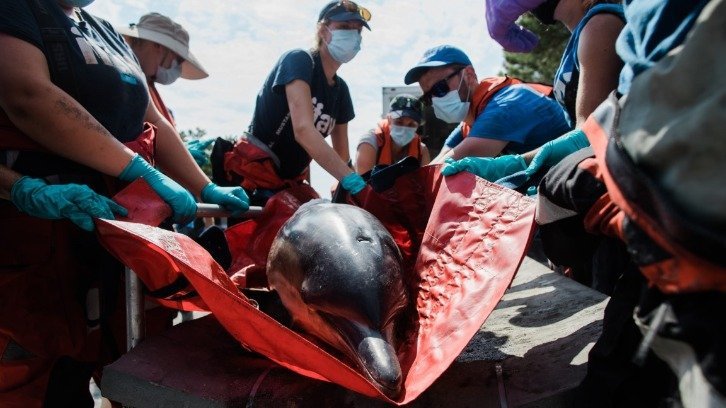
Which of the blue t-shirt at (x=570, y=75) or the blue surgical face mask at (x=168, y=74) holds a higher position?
the blue t-shirt at (x=570, y=75)

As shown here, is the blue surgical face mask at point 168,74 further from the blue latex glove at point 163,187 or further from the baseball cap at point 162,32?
the blue latex glove at point 163,187

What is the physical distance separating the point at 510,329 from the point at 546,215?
0.62m

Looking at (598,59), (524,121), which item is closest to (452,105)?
(524,121)

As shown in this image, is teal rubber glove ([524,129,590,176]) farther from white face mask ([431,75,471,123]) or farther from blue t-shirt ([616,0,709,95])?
white face mask ([431,75,471,123])

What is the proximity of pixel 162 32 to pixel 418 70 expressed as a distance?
1.99 meters

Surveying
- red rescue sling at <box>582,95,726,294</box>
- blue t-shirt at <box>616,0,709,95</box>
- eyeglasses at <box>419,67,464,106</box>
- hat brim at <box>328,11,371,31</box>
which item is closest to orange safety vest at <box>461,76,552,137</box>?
eyeglasses at <box>419,67,464,106</box>

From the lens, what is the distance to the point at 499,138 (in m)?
2.78

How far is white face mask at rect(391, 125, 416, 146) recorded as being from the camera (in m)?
4.78

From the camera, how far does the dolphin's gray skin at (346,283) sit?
1230 millimetres

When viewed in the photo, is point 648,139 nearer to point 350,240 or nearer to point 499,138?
point 350,240

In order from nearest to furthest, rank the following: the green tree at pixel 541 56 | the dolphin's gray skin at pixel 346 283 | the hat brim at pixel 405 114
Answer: the dolphin's gray skin at pixel 346 283 < the hat brim at pixel 405 114 < the green tree at pixel 541 56

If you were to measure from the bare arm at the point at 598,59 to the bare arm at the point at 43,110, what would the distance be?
5.49 ft

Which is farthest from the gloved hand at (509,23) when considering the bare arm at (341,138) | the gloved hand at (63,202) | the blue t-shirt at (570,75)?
the gloved hand at (63,202)

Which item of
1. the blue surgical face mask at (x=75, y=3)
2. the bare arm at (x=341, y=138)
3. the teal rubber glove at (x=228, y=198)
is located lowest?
the bare arm at (x=341, y=138)
